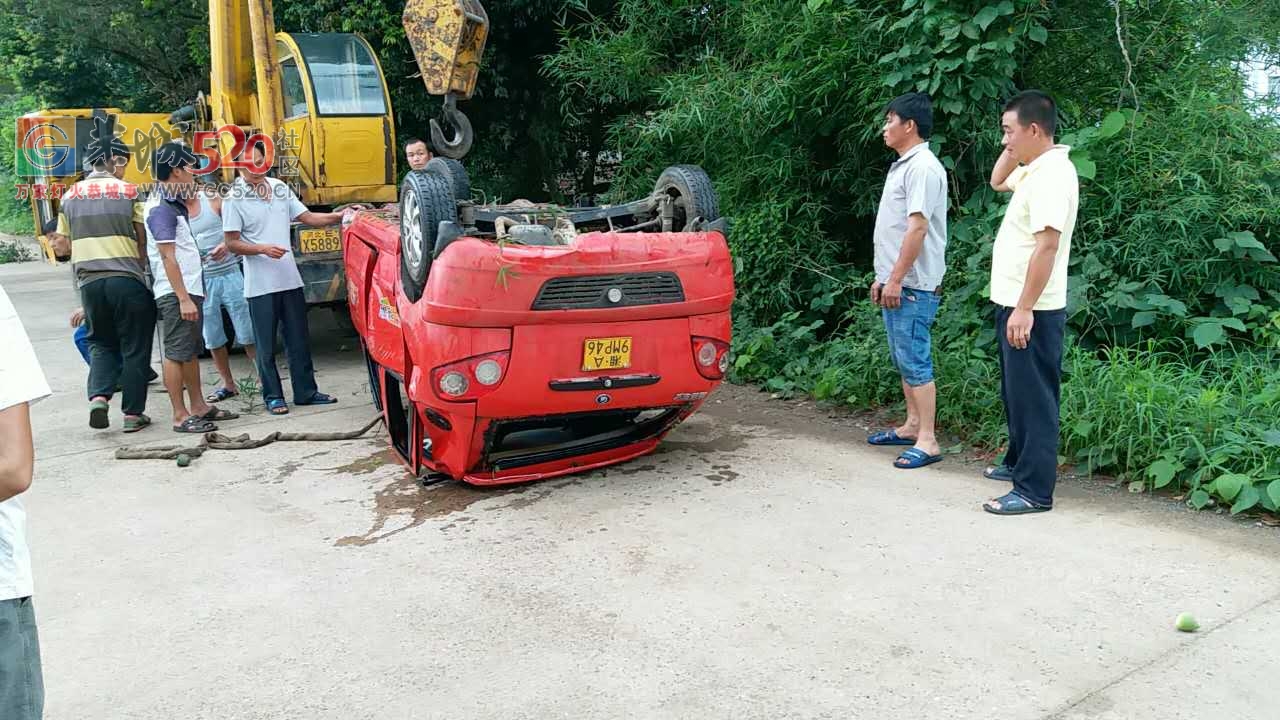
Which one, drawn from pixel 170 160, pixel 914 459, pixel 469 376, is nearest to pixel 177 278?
pixel 170 160

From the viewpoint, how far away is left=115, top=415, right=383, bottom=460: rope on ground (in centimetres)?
571

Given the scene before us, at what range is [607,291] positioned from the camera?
4.49 m

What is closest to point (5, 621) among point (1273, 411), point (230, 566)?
point (230, 566)

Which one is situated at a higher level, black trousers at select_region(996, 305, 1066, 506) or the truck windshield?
the truck windshield

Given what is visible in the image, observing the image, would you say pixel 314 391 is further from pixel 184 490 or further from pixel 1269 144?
pixel 1269 144

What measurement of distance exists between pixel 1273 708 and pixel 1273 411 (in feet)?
7.40

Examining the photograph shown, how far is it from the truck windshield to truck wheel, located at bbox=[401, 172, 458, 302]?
450 cm

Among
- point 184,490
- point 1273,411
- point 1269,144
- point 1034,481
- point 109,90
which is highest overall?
point 109,90

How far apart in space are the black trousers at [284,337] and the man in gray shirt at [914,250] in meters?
3.94

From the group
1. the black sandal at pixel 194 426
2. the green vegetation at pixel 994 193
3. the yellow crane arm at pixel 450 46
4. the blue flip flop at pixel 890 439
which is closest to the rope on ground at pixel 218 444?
the black sandal at pixel 194 426

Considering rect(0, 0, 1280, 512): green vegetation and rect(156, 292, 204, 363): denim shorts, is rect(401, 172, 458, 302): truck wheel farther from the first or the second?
rect(0, 0, 1280, 512): green vegetation

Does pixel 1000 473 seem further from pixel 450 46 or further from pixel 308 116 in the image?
pixel 308 116

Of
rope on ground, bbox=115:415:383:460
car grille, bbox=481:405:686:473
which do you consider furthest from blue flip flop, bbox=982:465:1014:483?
rope on ground, bbox=115:415:383:460

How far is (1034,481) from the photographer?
14.2ft
